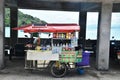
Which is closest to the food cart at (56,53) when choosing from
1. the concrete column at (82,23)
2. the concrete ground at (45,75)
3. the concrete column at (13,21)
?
the concrete ground at (45,75)

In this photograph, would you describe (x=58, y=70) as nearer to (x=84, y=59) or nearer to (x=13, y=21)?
(x=84, y=59)

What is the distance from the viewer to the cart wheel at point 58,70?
10.7 meters

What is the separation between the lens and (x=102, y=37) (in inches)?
485

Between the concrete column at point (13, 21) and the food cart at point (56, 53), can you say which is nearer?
the food cart at point (56, 53)

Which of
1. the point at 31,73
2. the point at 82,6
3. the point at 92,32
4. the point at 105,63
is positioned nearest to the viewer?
the point at 31,73

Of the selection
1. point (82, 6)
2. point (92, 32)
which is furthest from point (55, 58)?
point (92, 32)

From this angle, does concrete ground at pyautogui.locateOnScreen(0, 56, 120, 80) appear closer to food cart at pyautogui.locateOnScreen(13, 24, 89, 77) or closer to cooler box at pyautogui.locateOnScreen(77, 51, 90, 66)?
food cart at pyautogui.locateOnScreen(13, 24, 89, 77)

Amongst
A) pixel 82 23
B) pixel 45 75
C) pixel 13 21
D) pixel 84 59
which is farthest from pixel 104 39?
pixel 13 21

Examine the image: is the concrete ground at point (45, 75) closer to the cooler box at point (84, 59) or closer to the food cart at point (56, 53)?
the food cart at point (56, 53)

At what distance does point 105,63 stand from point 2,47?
5.17 meters

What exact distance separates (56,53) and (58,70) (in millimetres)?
783

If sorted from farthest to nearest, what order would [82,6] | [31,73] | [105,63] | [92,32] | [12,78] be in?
[92,32]
[82,6]
[105,63]
[31,73]
[12,78]

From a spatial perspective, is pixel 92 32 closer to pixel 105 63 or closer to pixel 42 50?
pixel 105 63

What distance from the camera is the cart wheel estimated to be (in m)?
10.7
